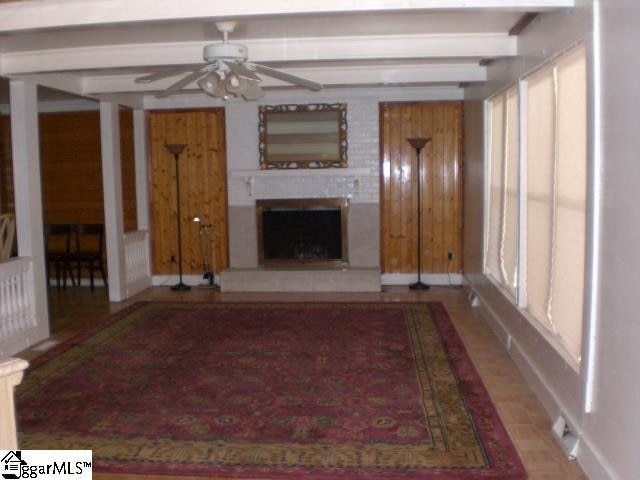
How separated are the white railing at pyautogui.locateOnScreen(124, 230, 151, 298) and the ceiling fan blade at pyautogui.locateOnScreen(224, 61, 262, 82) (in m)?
4.13

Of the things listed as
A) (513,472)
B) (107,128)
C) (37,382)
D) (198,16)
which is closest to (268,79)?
(107,128)

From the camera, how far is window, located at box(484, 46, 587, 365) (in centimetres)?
344

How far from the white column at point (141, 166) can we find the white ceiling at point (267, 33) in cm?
199

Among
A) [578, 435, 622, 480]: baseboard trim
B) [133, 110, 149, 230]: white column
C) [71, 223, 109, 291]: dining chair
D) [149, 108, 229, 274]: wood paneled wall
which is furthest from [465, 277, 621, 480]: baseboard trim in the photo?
[71, 223, 109, 291]: dining chair

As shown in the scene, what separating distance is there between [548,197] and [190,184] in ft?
17.1

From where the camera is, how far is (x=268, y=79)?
20.6 feet

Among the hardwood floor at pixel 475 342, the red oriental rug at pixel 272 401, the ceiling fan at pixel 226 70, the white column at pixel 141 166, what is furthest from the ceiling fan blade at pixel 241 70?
the white column at pixel 141 166

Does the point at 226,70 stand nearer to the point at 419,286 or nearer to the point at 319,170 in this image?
the point at 319,170

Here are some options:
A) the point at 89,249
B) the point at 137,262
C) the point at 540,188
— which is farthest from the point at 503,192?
the point at 89,249

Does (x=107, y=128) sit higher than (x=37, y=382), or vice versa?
(x=107, y=128)

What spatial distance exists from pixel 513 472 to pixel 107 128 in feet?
18.7

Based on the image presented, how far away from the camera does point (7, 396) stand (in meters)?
1.63

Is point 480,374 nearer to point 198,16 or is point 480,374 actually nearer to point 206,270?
point 198,16

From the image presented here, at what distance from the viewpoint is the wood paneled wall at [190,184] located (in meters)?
8.28
